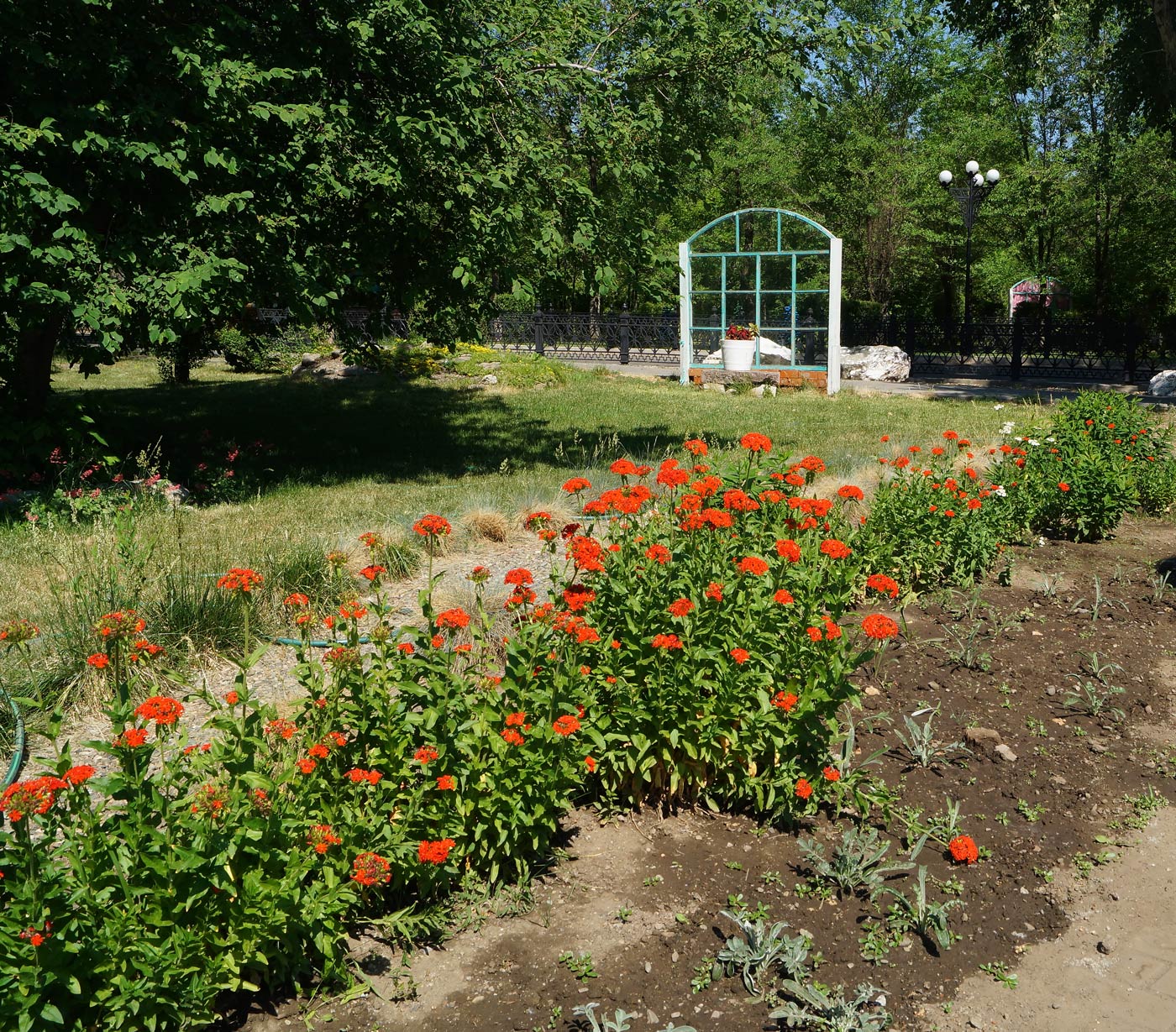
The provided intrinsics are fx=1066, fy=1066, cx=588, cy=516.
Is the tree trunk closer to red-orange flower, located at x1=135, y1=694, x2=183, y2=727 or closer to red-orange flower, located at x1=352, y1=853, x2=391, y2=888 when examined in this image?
red-orange flower, located at x1=135, y1=694, x2=183, y2=727

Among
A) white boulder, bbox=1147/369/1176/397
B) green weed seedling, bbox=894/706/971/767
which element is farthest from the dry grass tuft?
white boulder, bbox=1147/369/1176/397

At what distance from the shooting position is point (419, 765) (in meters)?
3.06

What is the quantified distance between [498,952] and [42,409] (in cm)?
809

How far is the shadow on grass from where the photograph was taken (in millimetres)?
10688

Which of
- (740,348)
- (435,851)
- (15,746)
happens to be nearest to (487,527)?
(15,746)

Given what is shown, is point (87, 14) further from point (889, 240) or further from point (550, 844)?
point (889, 240)

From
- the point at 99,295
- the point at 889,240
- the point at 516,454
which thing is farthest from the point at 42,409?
the point at 889,240

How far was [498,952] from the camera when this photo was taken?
3.00 metres

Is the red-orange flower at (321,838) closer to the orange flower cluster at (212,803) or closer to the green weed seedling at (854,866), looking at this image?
the orange flower cluster at (212,803)

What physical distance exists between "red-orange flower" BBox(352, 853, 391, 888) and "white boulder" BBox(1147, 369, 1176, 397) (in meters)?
18.1

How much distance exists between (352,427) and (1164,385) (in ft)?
43.8

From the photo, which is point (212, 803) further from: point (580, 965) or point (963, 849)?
point (963, 849)

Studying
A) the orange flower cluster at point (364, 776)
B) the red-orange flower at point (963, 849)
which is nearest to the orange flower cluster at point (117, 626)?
the orange flower cluster at point (364, 776)

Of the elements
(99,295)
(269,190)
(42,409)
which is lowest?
(42,409)
